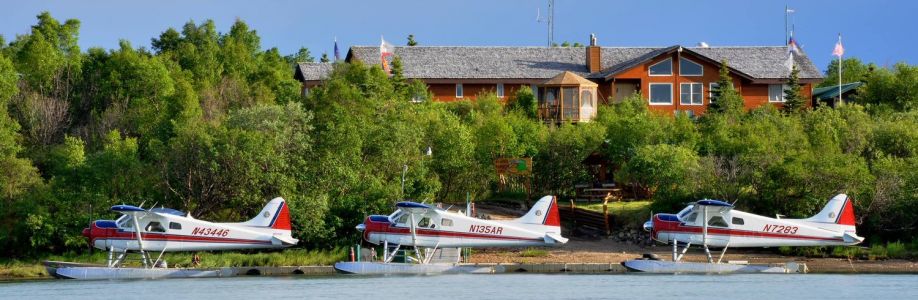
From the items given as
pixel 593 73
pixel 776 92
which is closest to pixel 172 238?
pixel 593 73

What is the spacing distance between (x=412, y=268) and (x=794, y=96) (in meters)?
32.4

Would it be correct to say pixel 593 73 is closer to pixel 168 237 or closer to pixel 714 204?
pixel 714 204

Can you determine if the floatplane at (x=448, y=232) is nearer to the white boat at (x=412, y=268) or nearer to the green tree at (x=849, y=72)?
the white boat at (x=412, y=268)

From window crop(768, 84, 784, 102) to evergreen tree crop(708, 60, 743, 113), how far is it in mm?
4136

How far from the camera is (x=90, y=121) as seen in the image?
70875 millimetres

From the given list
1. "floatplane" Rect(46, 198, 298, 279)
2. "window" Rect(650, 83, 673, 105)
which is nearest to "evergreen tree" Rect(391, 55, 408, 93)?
"window" Rect(650, 83, 673, 105)

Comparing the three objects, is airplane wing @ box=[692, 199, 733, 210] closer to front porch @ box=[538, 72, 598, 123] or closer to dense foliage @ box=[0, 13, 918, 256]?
dense foliage @ box=[0, 13, 918, 256]

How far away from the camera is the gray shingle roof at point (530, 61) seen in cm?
7988

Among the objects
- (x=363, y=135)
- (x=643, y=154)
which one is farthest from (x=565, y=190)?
(x=363, y=135)

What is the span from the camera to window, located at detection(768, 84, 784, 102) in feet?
261

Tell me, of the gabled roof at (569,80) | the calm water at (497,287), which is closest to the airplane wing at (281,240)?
the calm water at (497,287)

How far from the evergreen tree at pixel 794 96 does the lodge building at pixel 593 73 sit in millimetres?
2600

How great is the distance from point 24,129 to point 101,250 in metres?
19.0

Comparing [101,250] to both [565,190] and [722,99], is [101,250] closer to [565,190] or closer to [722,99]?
[565,190]
